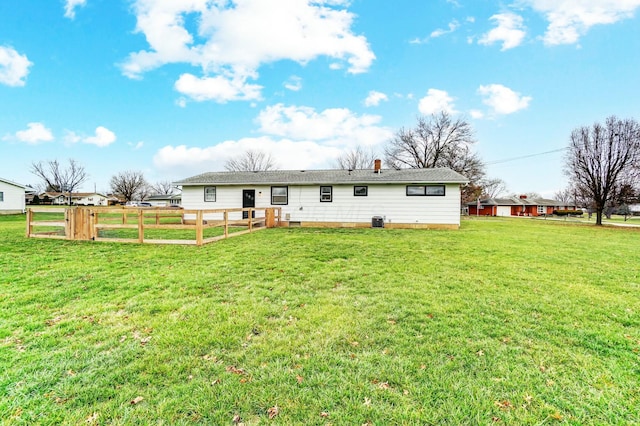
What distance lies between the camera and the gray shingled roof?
15.0m

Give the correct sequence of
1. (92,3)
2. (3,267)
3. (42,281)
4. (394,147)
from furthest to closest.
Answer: (394,147) < (92,3) < (3,267) < (42,281)

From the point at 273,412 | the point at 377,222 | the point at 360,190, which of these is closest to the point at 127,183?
the point at 360,190

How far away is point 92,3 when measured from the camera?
11.2m

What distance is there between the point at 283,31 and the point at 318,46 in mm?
2722

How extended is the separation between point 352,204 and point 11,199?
110 feet

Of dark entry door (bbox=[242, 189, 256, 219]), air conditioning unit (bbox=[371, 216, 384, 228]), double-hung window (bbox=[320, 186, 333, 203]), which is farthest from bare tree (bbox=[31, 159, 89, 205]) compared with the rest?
air conditioning unit (bbox=[371, 216, 384, 228])

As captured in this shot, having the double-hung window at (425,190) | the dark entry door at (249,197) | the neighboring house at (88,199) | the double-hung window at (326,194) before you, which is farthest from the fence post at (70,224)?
the neighboring house at (88,199)

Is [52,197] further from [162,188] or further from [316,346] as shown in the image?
[316,346]

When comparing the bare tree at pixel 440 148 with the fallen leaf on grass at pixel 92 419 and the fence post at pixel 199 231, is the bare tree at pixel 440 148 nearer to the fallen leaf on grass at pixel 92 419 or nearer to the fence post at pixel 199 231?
the fence post at pixel 199 231

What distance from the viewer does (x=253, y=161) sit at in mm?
42312

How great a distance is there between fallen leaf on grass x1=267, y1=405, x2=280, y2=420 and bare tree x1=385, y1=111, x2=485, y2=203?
30480 millimetres

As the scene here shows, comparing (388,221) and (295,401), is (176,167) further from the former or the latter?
(295,401)

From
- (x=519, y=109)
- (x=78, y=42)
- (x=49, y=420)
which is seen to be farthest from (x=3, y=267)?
(x=519, y=109)

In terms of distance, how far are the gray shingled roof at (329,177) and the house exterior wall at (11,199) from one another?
74.2 ft
